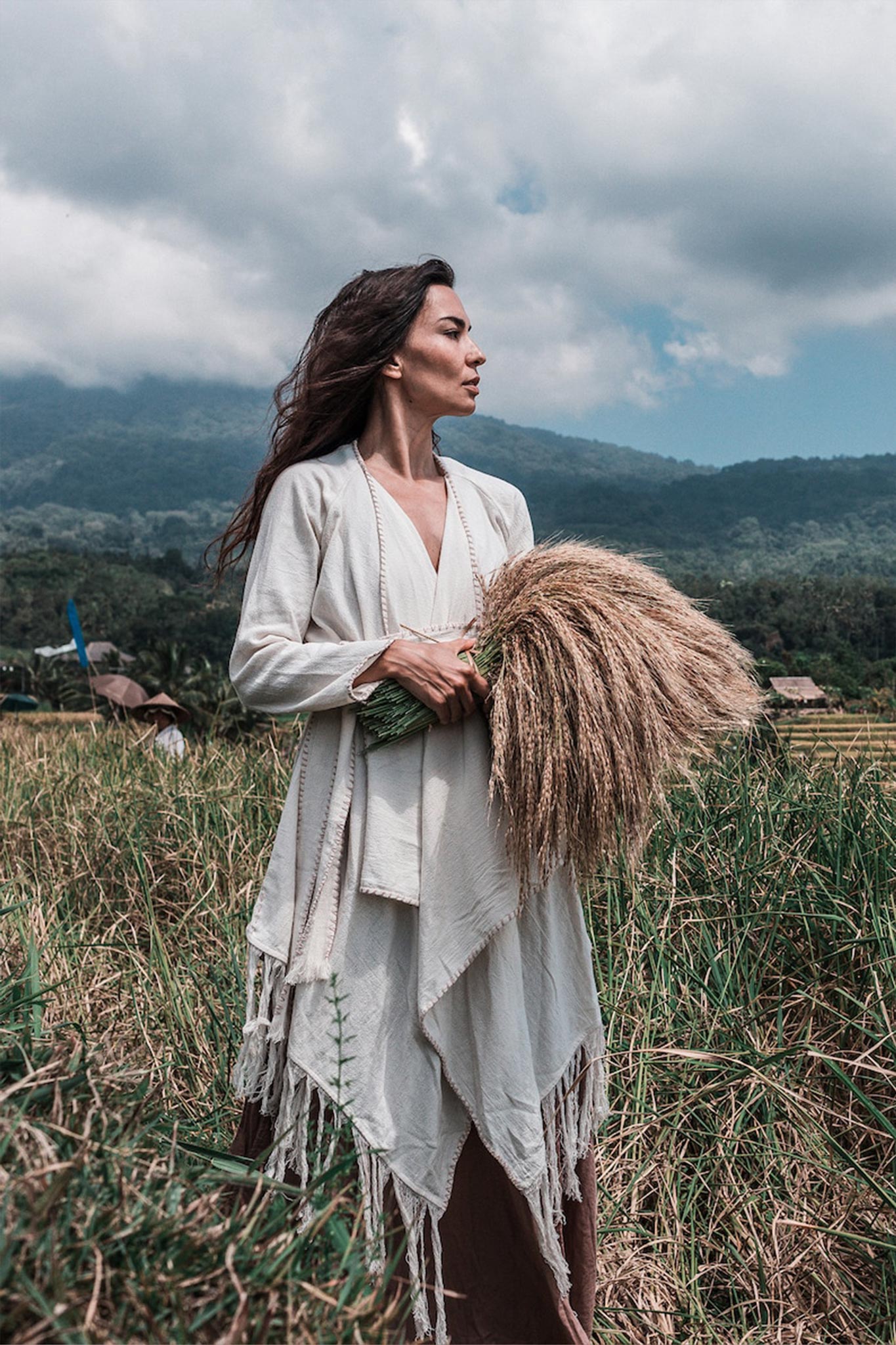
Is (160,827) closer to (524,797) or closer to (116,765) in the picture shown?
(116,765)

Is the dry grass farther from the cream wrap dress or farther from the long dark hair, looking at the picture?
the long dark hair

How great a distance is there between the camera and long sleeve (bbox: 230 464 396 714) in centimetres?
221

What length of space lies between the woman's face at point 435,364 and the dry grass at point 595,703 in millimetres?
490

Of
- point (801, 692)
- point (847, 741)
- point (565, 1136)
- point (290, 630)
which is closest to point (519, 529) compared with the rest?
point (290, 630)

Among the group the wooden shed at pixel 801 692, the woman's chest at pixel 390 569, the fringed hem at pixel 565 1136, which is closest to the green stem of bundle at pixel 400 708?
the woman's chest at pixel 390 569

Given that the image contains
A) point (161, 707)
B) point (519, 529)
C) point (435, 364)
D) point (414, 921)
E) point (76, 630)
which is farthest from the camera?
point (76, 630)

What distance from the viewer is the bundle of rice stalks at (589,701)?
A: 6.55 feet

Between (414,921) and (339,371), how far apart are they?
1202 mm

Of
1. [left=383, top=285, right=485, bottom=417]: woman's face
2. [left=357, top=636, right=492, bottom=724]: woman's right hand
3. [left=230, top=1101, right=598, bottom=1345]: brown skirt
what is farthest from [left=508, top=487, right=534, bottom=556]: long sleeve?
[left=230, top=1101, right=598, bottom=1345]: brown skirt

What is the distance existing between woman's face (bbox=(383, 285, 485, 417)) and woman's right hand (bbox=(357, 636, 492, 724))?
0.57m

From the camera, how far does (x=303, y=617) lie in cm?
235

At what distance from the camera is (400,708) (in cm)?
220

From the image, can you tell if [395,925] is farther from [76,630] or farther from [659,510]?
[659,510]

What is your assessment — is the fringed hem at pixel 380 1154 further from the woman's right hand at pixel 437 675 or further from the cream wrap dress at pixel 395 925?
the woman's right hand at pixel 437 675
